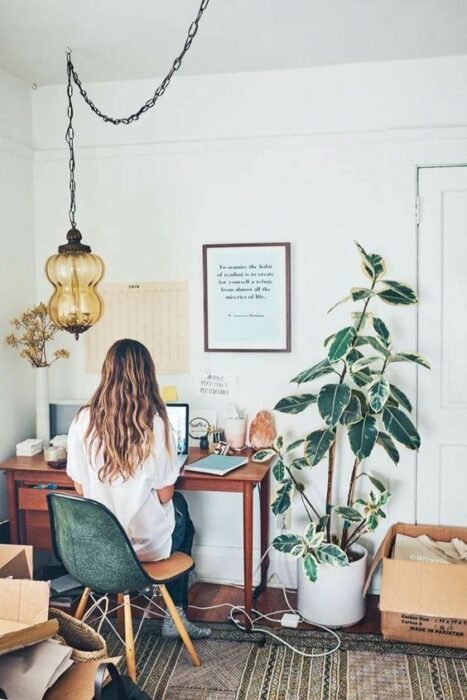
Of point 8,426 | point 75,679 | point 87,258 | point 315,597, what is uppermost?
point 87,258

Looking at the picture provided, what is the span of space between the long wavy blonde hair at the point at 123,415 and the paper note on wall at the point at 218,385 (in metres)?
0.92

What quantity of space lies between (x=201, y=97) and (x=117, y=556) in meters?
2.22

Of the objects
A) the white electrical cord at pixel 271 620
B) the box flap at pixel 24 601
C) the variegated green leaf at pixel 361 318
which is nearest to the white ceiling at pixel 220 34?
the variegated green leaf at pixel 361 318

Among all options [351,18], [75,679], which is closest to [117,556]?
[75,679]

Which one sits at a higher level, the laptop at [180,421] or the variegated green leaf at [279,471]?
the laptop at [180,421]

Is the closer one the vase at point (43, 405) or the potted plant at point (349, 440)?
the potted plant at point (349, 440)

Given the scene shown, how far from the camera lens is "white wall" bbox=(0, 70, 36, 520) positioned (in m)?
3.41

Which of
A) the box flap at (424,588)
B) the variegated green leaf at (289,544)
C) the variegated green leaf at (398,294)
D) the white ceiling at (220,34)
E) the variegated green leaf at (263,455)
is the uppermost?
the white ceiling at (220,34)

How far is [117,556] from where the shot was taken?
2.40 metres

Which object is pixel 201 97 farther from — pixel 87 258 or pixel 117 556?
pixel 117 556

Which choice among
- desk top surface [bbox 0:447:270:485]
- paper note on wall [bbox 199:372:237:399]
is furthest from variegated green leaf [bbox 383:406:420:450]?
paper note on wall [bbox 199:372:237:399]

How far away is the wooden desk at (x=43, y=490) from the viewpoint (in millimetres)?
3010

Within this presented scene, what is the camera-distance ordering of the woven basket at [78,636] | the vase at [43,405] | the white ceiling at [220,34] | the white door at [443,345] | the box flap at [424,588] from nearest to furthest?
the woven basket at [78,636] < the white ceiling at [220,34] < the box flap at [424,588] < the white door at [443,345] < the vase at [43,405]

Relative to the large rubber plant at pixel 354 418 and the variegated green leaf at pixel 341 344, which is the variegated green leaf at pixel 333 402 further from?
the variegated green leaf at pixel 341 344
